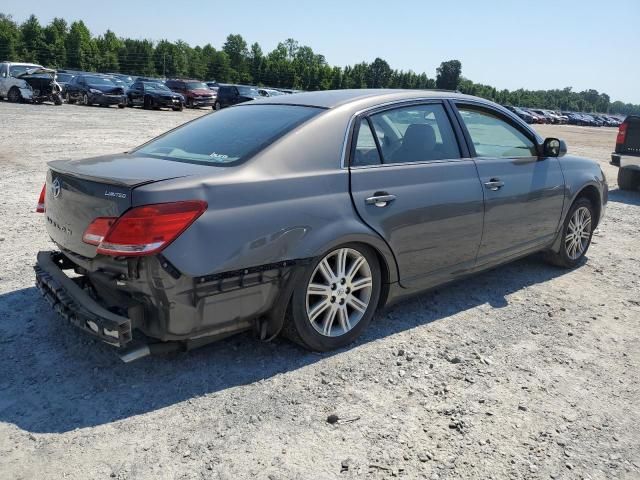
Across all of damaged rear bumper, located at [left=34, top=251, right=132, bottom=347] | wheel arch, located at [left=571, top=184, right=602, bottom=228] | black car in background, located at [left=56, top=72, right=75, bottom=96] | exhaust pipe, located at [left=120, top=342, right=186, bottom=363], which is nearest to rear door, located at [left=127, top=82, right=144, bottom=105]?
black car in background, located at [left=56, top=72, right=75, bottom=96]

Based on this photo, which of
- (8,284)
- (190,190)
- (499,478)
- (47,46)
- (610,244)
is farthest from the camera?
(47,46)

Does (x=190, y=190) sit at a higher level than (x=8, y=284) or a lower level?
higher

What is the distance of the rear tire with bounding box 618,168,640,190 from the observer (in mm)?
10784

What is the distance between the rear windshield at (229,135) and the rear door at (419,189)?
501 mm

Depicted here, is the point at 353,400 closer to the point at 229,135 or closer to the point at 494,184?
the point at 229,135

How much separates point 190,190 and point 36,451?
1396 millimetres

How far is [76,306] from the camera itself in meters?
3.03

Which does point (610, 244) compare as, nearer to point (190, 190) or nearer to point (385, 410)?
point (385, 410)

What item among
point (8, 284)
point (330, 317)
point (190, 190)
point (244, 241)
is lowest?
point (8, 284)

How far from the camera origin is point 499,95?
12862 cm

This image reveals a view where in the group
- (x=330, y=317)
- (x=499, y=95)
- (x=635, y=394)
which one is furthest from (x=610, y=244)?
(x=499, y=95)

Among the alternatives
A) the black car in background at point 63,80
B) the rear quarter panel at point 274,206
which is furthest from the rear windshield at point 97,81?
the rear quarter panel at point 274,206

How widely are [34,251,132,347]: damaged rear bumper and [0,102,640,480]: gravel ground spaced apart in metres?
0.36

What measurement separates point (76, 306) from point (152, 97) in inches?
1138
